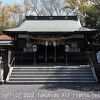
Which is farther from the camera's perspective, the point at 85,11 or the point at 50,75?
the point at 85,11

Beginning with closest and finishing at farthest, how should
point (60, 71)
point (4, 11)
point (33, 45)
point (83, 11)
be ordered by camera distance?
point (60, 71) < point (33, 45) < point (83, 11) < point (4, 11)

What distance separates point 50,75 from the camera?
57.3 ft

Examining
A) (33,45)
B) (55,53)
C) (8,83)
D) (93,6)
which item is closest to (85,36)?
(55,53)

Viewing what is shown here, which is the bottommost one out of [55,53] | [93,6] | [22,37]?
[55,53]

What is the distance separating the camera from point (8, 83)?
16.3 meters

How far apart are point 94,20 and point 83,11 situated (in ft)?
6.00

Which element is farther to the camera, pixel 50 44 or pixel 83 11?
pixel 83 11

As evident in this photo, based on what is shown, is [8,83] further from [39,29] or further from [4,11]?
[4,11]

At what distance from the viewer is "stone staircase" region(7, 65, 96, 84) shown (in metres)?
16.5

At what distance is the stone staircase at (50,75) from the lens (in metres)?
16.5

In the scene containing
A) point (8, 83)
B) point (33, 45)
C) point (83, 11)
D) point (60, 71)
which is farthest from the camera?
point (83, 11)

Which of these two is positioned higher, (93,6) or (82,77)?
(93,6)

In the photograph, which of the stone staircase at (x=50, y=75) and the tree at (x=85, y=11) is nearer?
the stone staircase at (x=50, y=75)

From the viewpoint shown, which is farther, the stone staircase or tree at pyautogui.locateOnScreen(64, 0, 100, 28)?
tree at pyautogui.locateOnScreen(64, 0, 100, 28)
